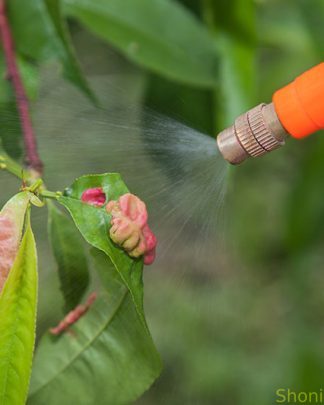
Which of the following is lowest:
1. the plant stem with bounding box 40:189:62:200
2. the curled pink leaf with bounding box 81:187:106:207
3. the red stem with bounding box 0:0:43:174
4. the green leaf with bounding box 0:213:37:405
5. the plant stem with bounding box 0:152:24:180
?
the green leaf with bounding box 0:213:37:405

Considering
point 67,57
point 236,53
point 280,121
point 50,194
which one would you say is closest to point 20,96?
point 67,57

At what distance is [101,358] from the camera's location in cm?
113

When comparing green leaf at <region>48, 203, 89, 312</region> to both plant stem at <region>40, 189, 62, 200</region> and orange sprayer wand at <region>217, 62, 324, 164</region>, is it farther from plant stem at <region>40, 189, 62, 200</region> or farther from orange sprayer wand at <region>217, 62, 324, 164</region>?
orange sprayer wand at <region>217, 62, 324, 164</region>

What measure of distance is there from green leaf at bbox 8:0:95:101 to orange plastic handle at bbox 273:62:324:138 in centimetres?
51

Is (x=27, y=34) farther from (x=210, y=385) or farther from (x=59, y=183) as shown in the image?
(x=210, y=385)

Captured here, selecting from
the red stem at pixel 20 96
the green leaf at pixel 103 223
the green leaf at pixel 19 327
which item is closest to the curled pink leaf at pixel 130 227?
the green leaf at pixel 103 223

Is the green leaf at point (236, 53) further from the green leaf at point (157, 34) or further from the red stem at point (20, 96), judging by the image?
the red stem at point (20, 96)

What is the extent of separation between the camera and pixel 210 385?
2.74m

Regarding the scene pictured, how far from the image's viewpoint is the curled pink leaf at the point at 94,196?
0.99 meters

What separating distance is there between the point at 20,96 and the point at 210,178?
1.21 feet

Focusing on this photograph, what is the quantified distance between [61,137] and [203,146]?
23 centimetres

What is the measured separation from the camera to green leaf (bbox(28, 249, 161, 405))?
1.08 m

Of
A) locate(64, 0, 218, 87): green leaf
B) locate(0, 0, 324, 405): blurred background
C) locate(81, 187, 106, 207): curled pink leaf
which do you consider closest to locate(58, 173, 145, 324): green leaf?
locate(81, 187, 106, 207): curled pink leaf

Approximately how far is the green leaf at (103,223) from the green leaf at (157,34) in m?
0.64
